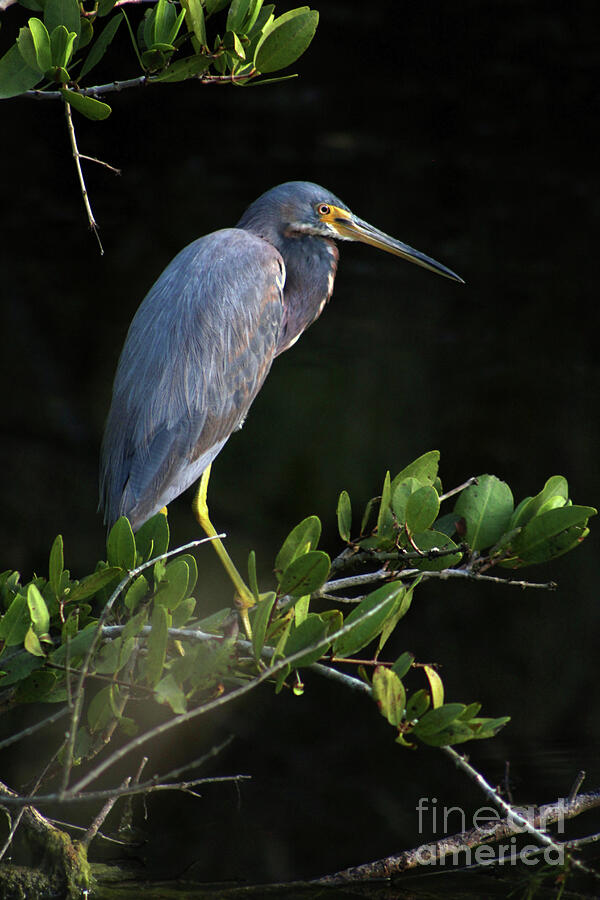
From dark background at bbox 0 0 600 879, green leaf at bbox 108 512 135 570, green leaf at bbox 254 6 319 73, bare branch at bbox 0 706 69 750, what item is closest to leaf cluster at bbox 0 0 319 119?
green leaf at bbox 254 6 319 73

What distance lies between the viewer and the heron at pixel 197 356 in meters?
2.28

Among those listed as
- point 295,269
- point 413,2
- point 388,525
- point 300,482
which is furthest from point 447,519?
point 413,2

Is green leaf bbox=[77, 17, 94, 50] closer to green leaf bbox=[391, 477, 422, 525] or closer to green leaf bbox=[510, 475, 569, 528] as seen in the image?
green leaf bbox=[391, 477, 422, 525]

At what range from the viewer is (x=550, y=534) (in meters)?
1.53

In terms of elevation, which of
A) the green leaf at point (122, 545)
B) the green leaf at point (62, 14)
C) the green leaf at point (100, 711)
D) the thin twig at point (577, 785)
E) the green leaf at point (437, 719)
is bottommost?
the thin twig at point (577, 785)

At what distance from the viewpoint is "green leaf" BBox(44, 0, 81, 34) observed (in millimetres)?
1442

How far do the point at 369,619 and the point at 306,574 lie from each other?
11 cm

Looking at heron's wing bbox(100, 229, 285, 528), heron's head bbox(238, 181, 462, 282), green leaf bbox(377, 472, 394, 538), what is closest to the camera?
green leaf bbox(377, 472, 394, 538)

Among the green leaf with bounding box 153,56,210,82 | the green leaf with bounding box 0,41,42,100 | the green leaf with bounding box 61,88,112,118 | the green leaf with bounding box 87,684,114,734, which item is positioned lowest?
the green leaf with bounding box 87,684,114,734

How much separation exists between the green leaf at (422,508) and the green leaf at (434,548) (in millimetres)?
18

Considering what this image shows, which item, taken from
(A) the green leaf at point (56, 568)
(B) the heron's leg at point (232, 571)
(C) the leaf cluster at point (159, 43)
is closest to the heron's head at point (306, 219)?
(B) the heron's leg at point (232, 571)

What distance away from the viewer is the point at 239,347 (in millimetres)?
2418

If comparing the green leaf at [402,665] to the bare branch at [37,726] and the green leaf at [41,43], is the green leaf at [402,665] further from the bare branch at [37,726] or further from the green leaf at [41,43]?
the green leaf at [41,43]

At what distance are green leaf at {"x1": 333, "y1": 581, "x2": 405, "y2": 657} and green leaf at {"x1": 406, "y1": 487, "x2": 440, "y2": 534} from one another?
119 mm
